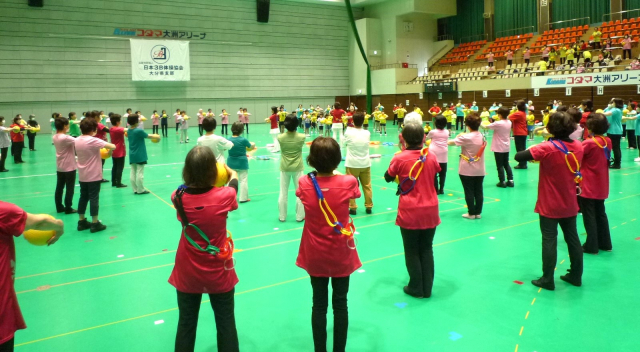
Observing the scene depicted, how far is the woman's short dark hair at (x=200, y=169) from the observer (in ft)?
8.97

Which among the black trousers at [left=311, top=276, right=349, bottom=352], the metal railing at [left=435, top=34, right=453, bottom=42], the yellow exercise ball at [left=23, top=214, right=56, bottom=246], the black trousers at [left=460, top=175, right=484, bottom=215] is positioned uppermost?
the metal railing at [left=435, top=34, right=453, bottom=42]

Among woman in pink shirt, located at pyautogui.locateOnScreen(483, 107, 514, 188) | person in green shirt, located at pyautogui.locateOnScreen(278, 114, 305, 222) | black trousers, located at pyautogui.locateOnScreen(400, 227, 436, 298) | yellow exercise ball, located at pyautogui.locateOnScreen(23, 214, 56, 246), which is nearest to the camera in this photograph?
yellow exercise ball, located at pyautogui.locateOnScreen(23, 214, 56, 246)

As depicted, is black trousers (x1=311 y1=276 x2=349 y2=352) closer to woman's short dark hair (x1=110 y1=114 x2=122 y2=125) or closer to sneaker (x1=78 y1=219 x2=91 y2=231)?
sneaker (x1=78 y1=219 x2=91 y2=231)

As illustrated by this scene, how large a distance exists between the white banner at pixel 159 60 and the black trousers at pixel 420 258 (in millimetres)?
28444

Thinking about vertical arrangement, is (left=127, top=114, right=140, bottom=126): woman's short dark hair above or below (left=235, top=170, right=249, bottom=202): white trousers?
above

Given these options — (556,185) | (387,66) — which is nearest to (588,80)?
(387,66)

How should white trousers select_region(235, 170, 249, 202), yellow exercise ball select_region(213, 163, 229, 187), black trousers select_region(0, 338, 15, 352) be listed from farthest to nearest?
white trousers select_region(235, 170, 249, 202)
yellow exercise ball select_region(213, 163, 229, 187)
black trousers select_region(0, 338, 15, 352)

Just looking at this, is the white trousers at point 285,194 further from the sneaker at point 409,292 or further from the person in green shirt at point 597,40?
the person in green shirt at point 597,40

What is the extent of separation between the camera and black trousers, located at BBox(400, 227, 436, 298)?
4176 mm

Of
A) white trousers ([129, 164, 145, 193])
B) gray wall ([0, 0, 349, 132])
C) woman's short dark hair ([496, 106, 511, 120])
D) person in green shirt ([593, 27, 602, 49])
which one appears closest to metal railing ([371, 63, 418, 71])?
gray wall ([0, 0, 349, 132])

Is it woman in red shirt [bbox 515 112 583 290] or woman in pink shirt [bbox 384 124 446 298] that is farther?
woman in red shirt [bbox 515 112 583 290]

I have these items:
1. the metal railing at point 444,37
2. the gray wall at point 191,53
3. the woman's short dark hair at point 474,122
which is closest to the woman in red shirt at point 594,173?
the woman's short dark hair at point 474,122

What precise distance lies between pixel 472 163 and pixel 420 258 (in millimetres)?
2837

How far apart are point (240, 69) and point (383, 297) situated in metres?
30.6
